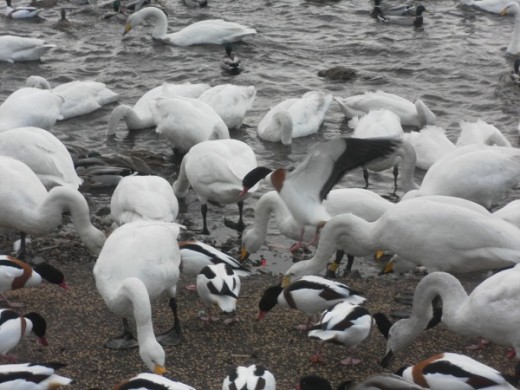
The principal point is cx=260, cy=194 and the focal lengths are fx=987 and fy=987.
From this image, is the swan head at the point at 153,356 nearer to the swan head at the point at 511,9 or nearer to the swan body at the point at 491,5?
the swan head at the point at 511,9

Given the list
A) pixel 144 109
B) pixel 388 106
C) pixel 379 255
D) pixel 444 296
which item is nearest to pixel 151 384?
pixel 444 296

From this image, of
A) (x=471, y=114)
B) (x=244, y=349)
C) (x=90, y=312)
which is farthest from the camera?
(x=471, y=114)

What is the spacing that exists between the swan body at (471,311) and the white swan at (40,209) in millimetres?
3407

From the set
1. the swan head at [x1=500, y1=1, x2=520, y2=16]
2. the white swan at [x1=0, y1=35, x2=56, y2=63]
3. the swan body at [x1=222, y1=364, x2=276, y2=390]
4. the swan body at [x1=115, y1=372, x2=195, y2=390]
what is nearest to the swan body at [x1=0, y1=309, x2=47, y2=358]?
the swan body at [x1=115, y1=372, x2=195, y2=390]

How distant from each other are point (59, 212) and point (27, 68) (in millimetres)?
8369

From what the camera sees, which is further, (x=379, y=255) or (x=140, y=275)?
(x=379, y=255)

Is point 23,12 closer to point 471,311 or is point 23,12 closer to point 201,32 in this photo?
point 201,32

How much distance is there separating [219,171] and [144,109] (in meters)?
4.17

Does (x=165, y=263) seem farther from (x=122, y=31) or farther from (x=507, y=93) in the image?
(x=122, y=31)

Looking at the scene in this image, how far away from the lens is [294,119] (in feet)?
46.5

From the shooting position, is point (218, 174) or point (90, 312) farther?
point (218, 174)

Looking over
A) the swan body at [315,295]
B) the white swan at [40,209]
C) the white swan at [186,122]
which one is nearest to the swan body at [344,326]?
the swan body at [315,295]

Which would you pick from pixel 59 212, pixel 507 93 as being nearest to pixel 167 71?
pixel 507 93

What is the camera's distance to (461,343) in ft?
27.4
